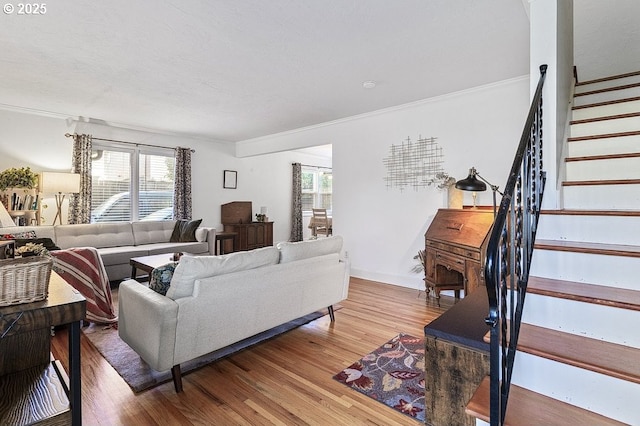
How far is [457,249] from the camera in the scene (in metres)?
3.41

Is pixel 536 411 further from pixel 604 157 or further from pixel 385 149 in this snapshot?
pixel 385 149

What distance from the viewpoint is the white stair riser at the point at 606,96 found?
9.35 ft

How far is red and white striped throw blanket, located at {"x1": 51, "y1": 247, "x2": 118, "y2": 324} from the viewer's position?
309 cm

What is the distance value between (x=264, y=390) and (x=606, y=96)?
3.92 metres

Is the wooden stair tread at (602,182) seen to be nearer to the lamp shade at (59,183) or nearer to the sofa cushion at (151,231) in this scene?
the sofa cushion at (151,231)

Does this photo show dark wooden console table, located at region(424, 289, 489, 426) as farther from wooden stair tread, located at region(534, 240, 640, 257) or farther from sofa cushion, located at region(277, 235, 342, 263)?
sofa cushion, located at region(277, 235, 342, 263)

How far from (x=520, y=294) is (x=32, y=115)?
6.55 meters

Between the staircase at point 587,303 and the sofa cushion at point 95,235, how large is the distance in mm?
5400

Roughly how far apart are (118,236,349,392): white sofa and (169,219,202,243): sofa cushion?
130 inches

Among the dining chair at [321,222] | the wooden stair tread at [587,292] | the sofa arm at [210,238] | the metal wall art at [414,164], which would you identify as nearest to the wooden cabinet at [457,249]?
the metal wall art at [414,164]

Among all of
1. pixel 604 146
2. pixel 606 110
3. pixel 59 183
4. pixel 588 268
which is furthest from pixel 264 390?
pixel 59 183

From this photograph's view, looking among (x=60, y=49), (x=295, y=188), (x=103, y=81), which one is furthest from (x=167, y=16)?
(x=295, y=188)

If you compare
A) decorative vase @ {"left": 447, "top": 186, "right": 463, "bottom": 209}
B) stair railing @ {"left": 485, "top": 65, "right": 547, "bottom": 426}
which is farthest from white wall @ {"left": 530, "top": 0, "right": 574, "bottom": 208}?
decorative vase @ {"left": 447, "top": 186, "right": 463, "bottom": 209}

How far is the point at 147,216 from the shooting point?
618cm
